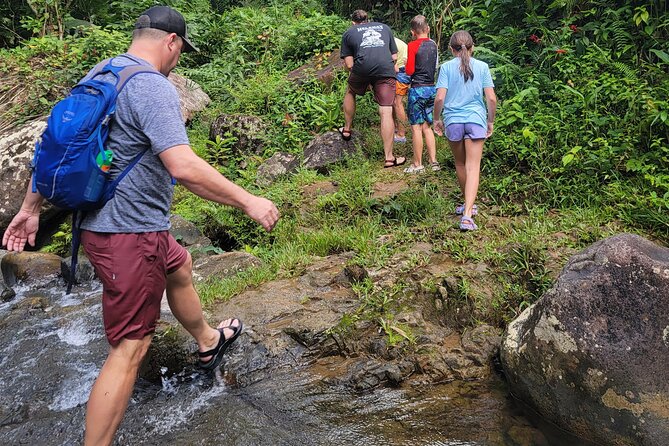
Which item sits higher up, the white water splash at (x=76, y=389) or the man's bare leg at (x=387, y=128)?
the man's bare leg at (x=387, y=128)

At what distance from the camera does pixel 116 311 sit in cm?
272

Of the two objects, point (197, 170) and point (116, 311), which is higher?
point (197, 170)

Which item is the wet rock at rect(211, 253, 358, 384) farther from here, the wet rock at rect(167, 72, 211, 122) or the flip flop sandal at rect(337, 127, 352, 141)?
the wet rock at rect(167, 72, 211, 122)

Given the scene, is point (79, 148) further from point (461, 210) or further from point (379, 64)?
point (379, 64)

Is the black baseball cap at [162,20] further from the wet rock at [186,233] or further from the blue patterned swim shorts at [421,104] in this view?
the blue patterned swim shorts at [421,104]

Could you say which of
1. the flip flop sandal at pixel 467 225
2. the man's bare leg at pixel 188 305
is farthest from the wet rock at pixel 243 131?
the man's bare leg at pixel 188 305

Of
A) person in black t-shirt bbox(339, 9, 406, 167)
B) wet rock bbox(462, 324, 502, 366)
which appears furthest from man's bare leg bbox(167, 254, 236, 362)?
person in black t-shirt bbox(339, 9, 406, 167)

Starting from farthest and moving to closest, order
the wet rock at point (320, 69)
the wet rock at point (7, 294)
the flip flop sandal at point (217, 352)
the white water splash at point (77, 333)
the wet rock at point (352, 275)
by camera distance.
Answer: the wet rock at point (320, 69) < the wet rock at point (7, 294) < the wet rock at point (352, 275) < the white water splash at point (77, 333) < the flip flop sandal at point (217, 352)

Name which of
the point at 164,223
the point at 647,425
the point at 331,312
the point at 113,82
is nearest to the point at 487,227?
the point at 331,312

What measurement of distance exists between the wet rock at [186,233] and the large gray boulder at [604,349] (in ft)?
12.6

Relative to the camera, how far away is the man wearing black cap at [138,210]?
2613 millimetres

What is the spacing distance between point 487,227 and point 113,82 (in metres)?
3.67

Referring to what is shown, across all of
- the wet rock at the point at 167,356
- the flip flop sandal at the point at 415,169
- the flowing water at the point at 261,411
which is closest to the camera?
the flowing water at the point at 261,411

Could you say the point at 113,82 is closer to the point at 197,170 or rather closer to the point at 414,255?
the point at 197,170
